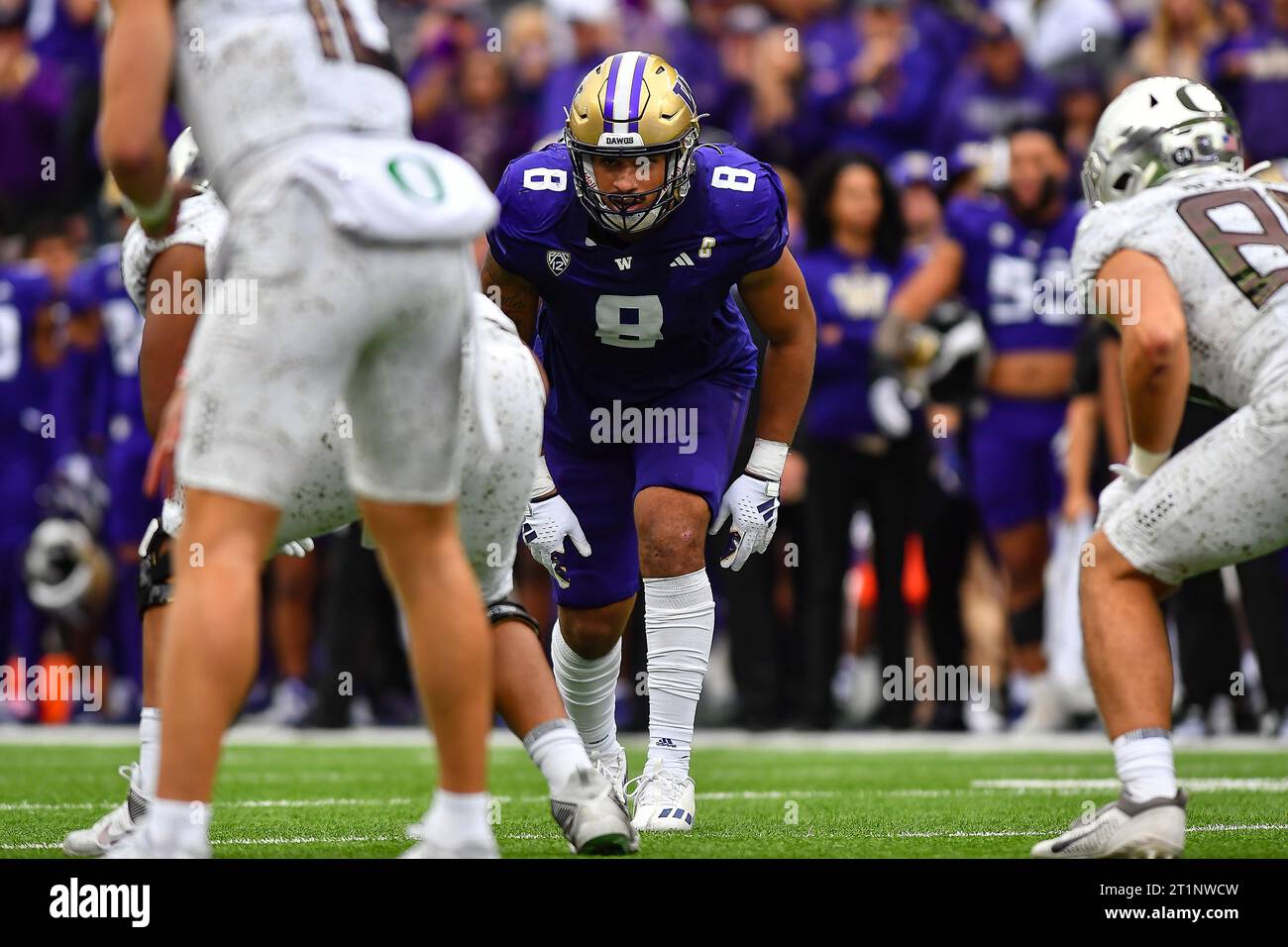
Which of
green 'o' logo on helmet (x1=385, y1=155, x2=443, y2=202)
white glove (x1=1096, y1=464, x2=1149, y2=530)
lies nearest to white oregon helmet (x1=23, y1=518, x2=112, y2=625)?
white glove (x1=1096, y1=464, x2=1149, y2=530)

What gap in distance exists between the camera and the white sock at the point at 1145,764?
4.30 metres

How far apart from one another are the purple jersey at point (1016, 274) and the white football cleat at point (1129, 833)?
5.58 meters

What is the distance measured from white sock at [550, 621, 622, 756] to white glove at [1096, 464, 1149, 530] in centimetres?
167

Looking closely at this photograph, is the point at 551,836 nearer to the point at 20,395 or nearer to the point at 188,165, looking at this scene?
the point at 188,165

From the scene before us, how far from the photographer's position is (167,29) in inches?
137

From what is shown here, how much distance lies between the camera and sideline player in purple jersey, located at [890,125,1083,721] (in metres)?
9.64

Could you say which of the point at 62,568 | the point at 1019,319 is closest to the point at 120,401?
the point at 62,568

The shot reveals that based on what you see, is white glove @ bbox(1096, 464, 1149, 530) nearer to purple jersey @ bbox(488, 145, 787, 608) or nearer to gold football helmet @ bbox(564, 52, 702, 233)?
purple jersey @ bbox(488, 145, 787, 608)

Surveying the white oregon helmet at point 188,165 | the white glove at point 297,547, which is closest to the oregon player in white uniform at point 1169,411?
the white glove at point 297,547

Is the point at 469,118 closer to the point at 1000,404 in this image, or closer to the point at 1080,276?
the point at 1000,404

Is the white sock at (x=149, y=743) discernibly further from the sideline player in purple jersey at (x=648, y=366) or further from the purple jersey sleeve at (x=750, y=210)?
the purple jersey sleeve at (x=750, y=210)

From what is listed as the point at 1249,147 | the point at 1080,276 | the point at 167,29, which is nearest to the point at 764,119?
the point at 1249,147

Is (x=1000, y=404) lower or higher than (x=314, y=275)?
higher

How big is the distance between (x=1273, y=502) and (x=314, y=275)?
220 centimetres
